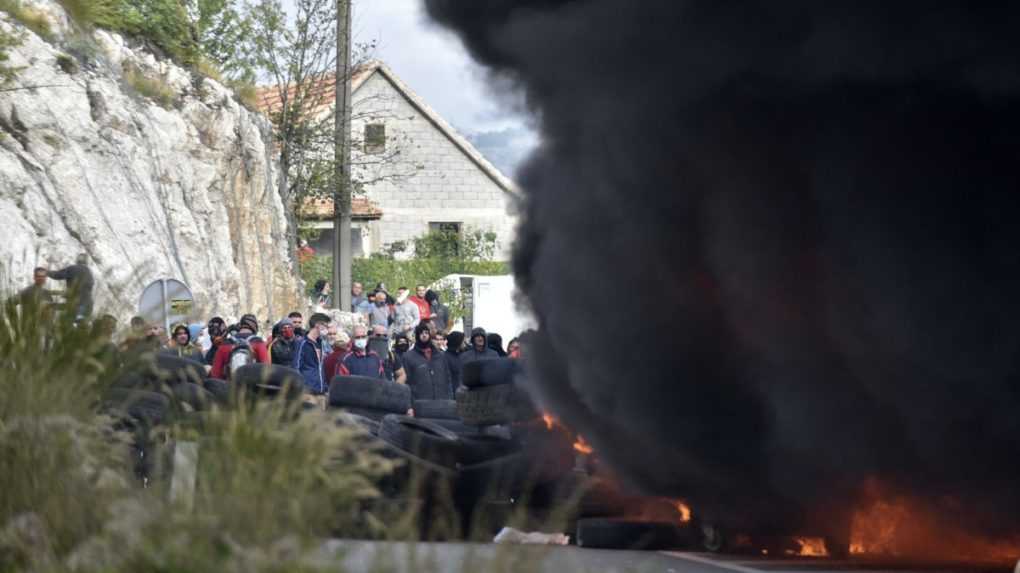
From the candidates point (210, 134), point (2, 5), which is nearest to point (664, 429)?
point (2, 5)

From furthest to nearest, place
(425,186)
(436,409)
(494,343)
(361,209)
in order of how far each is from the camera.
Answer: (425,186) < (361,209) < (494,343) < (436,409)

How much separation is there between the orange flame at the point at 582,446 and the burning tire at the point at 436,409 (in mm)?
4402

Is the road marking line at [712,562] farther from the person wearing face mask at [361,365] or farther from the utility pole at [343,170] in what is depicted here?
the utility pole at [343,170]

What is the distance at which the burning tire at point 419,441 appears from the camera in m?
14.3

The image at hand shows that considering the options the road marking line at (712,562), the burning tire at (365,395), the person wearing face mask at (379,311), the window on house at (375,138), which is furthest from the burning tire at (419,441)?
the window on house at (375,138)

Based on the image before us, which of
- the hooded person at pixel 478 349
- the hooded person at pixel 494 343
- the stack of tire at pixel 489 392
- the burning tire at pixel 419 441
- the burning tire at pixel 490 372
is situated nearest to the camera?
the burning tire at pixel 419 441

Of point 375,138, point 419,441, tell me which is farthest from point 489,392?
point 375,138

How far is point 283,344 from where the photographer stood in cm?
2047

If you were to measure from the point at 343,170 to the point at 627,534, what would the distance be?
753 inches

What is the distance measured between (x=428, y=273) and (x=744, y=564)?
3242cm

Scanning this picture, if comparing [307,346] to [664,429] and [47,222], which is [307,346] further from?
[664,429]

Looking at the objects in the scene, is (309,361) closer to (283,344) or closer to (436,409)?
(283,344)

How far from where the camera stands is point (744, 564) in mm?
11953

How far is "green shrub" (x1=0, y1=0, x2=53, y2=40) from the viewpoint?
82.1ft
